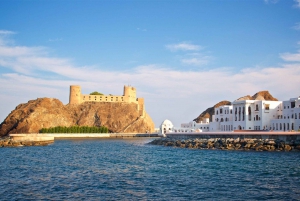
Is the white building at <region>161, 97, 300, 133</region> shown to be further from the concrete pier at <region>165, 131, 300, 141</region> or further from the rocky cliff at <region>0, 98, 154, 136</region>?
the rocky cliff at <region>0, 98, 154, 136</region>

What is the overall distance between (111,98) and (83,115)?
1494cm

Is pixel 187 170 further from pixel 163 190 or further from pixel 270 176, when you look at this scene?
pixel 163 190

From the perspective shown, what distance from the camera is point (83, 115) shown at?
14138 centimetres

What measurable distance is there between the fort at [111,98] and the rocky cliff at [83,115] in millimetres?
2037

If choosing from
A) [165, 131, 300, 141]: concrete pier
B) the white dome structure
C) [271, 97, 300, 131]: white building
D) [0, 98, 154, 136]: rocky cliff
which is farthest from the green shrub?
[271, 97, 300, 131]: white building

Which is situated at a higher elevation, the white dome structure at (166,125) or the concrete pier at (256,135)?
the white dome structure at (166,125)

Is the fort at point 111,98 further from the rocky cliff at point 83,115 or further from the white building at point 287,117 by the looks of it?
the white building at point 287,117

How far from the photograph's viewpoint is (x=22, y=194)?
68.2 feet

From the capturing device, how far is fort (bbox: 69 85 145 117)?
14425 cm

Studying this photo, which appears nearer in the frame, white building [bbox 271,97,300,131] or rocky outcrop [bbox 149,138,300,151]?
rocky outcrop [bbox 149,138,300,151]

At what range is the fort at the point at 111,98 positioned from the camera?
14425 centimetres

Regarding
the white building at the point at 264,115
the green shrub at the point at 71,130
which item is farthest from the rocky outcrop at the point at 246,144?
the green shrub at the point at 71,130

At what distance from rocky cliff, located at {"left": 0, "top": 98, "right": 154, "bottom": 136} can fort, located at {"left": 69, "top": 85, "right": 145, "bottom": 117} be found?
2037mm

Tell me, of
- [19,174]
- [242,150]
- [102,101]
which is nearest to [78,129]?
[102,101]
